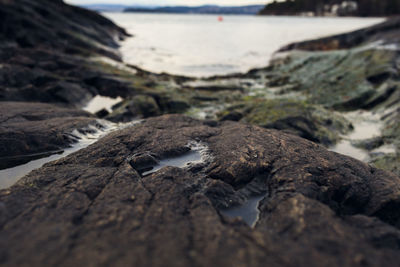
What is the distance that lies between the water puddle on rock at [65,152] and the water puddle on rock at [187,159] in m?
2.63

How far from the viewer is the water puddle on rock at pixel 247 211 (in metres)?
3.69

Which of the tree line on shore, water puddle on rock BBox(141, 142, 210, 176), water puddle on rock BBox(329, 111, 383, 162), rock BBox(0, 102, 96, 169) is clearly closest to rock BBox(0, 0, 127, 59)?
rock BBox(0, 102, 96, 169)

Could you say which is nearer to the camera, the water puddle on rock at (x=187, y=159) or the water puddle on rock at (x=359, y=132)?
the water puddle on rock at (x=187, y=159)

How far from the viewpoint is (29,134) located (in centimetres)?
620

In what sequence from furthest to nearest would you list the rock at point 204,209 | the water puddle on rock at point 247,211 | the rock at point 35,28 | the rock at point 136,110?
the rock at point 35,28, the rock at point 136,110, the water puddle on rock at point 247,211, the rock at point 204,209

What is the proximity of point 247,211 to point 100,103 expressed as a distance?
466 inches

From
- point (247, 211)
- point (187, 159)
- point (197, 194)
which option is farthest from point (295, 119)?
point (197, 194)

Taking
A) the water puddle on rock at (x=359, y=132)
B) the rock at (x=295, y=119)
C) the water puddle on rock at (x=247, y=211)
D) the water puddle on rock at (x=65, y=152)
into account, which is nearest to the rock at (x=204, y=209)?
the water puddle on rock at (x=247, y=211)

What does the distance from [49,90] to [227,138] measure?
10.4 meters

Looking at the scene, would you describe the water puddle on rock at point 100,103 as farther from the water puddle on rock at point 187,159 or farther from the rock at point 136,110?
the water puddle on rock at point 187,159

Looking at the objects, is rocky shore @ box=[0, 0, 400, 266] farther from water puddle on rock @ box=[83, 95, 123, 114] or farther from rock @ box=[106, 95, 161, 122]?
water puddle on rock @ box=[83, 95, 123, 114]

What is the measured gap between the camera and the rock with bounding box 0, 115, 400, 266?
258cm

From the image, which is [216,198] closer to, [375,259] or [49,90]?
[375,259]

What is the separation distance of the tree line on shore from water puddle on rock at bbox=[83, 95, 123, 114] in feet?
459
